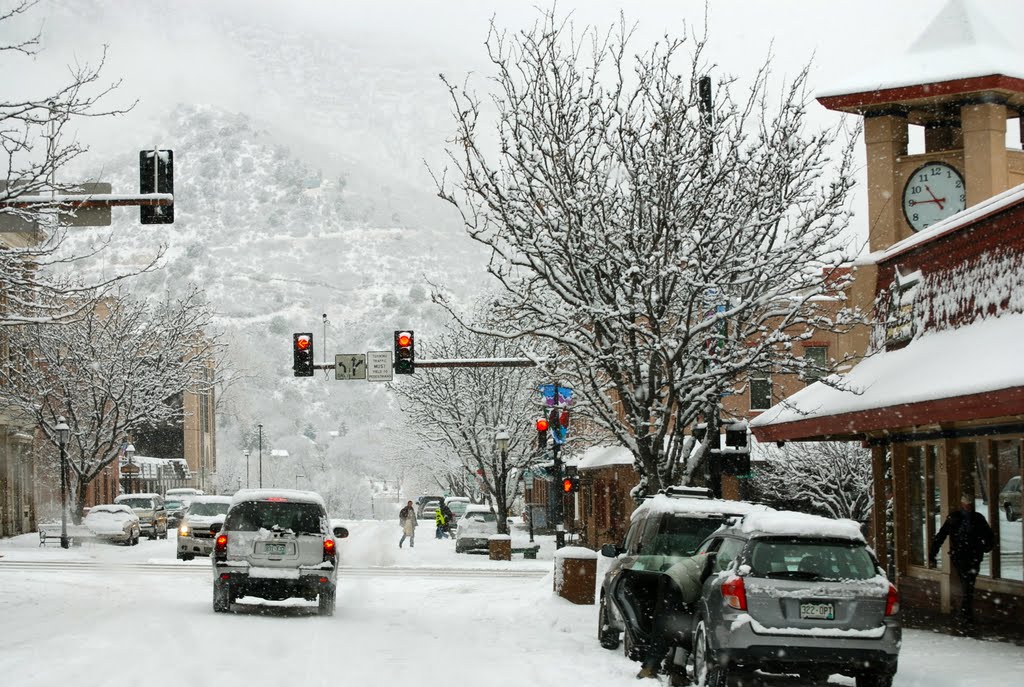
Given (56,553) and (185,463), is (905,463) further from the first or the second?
(185,463)

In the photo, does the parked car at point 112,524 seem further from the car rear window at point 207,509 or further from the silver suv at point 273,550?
the silver suv at point 273,550

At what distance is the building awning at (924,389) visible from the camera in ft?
49.6

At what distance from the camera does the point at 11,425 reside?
59.0 m

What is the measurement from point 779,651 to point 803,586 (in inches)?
24.5

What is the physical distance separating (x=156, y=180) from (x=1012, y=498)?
12934mm

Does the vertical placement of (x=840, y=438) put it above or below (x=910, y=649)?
above

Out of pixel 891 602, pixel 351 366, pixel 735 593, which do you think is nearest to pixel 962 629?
pixel 891 602

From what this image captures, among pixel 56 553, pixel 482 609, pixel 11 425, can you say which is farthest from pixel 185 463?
pixel 482 609

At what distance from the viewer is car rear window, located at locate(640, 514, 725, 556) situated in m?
15.2

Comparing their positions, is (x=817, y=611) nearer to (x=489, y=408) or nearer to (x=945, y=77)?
(x=945, y=77)

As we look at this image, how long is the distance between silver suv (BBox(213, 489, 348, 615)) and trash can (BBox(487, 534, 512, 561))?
72.1ft

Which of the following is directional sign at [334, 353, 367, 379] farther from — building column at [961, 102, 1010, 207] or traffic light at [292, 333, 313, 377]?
building column at [961, 102, 1010, 207]

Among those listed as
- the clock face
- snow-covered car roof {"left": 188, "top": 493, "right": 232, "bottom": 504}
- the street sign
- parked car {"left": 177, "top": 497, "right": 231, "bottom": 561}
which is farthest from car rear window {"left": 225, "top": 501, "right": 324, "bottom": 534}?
snow-covered car roof {"left": 188, "top": 493, "right": 232, "bottom": 504}

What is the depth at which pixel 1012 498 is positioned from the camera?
18.6m
